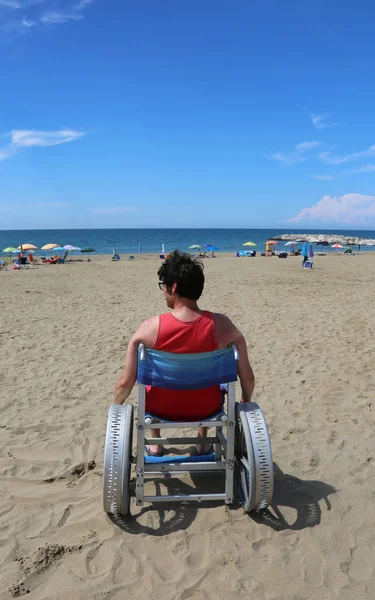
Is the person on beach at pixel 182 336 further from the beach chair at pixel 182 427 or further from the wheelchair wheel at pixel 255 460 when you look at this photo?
the wheelchair wheel at pixel 255 460

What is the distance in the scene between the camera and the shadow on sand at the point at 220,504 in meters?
2.46

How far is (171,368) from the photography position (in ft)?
7.57

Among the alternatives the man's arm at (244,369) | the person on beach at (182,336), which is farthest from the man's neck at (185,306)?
the man's arm at (244,369)

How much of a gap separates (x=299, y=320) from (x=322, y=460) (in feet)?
17.9

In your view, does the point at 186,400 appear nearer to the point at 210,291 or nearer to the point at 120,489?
the point at 120,489

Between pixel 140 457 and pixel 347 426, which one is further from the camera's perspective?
pixel 347 426

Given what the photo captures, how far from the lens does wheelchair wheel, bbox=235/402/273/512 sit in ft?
7.64

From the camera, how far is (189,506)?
264 centimetres

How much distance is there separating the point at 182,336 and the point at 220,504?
1089mm

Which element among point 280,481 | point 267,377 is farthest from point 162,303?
point 280,481

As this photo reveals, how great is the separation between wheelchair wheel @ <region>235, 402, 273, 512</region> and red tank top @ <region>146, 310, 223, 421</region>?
8.5 inches

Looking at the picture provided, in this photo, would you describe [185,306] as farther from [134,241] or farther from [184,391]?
[134,241]

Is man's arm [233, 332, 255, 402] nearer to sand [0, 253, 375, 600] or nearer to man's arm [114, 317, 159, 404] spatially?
man's arm [114, 317, 159, 404]

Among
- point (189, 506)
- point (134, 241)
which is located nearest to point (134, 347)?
point (189, 506)
